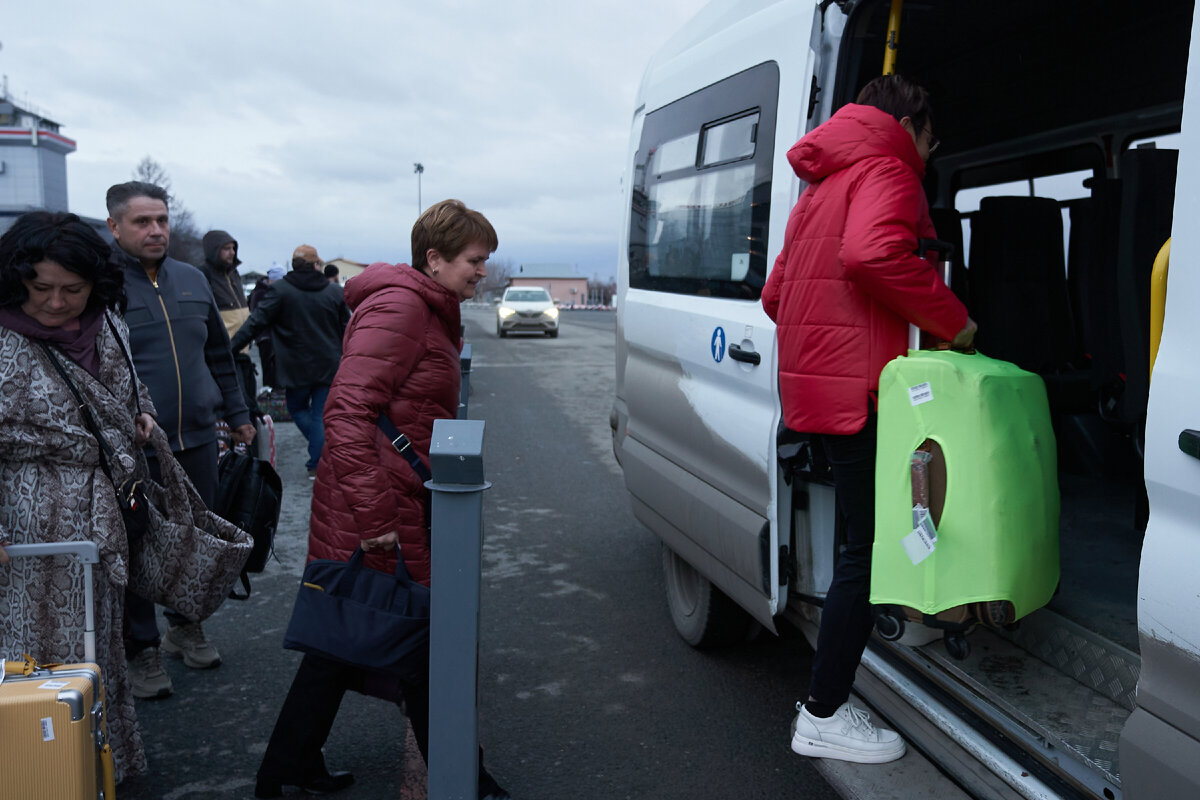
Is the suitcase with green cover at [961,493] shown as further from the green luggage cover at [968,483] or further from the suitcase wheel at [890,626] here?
the suitcase wheel at [890,626]

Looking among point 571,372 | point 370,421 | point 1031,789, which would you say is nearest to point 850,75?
point 370,421

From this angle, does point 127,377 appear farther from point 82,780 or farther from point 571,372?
point 571,372

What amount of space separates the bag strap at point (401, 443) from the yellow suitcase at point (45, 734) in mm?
957

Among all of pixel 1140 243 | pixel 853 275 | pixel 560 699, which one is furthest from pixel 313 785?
pixel 1140 243

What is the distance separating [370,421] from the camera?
8.86 ft

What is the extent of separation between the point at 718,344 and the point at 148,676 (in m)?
2.57

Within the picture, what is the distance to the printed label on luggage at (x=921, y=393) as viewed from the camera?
225cm

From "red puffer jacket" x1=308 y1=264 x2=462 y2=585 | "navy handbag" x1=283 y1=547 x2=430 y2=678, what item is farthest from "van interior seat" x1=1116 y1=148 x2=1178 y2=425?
"navy handbag" x1=283 y1=547 x2=430 y2=678

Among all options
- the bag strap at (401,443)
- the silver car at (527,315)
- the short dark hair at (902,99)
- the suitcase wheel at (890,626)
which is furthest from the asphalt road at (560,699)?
the silver car at (527,315)

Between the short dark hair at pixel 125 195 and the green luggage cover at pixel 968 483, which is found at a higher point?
the short dark hair at pixel 125 195

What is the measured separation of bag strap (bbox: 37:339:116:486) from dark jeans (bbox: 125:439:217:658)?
0.51 m

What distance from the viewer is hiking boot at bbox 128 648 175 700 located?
3.77m

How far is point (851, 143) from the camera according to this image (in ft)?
8.29

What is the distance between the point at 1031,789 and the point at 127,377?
9.13 feet
